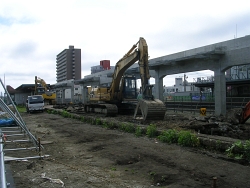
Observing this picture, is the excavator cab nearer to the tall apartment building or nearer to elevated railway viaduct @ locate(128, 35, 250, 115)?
elevated railway viaduct @ locate(128, 35, 250, 115)

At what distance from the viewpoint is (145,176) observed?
6.56 m

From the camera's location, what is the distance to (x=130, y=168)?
7.34m

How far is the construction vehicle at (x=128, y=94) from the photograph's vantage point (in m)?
15.9

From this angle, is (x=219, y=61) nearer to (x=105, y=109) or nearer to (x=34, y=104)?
(x=105, y=109)

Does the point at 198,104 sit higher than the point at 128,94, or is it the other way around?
the point at 128,94

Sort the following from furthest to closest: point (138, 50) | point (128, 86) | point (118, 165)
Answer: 1. point (128, 86)
2. point (138, 50)
3. point (118, 165)

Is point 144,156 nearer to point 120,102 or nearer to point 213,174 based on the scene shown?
point 213,174

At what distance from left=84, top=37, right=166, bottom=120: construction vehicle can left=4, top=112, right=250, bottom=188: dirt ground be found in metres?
5.56

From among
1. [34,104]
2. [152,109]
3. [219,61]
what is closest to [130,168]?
[152,109]

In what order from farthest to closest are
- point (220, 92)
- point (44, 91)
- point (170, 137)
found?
point (44, 91)
point (220, 92)
point (170, 137)

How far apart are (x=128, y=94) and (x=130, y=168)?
15.5 metres

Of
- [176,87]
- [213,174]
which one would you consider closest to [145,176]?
[213,174]

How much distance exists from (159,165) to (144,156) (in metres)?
1.13

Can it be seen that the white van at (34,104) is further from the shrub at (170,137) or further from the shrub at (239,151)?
the shrub at (239,151)
